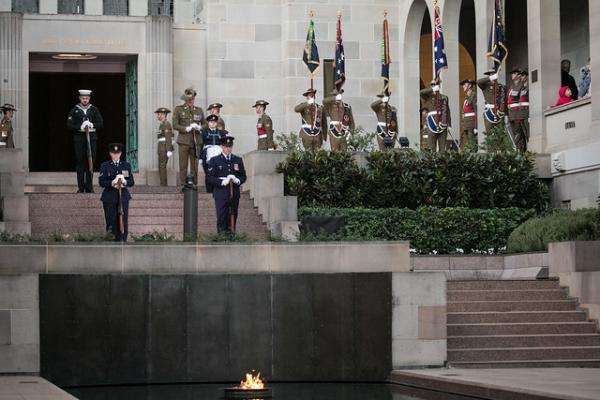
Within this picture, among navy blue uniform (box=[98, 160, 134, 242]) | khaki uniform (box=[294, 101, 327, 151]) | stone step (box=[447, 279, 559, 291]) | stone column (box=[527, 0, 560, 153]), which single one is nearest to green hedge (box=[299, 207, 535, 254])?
navy blue uniform (box=[98, 160, 134, 242])

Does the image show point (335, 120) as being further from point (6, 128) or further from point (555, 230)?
point (555, 230)

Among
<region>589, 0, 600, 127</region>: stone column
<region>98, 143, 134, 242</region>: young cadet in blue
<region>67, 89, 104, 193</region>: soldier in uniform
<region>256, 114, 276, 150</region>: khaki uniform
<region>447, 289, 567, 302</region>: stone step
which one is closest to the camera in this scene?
<region>447, 289, 567, 302</region>: stone step

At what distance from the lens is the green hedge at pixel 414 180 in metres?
30.4

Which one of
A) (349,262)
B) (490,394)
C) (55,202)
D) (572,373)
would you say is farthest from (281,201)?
(490,394)

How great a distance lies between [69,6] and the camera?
48094 millimetres

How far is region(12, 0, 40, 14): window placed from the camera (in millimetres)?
43625

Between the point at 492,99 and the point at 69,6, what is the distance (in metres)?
18.0

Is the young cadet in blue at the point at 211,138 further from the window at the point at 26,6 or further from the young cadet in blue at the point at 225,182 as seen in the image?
the window at the point at 26,6

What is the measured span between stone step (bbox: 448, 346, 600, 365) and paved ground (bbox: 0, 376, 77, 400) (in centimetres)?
575

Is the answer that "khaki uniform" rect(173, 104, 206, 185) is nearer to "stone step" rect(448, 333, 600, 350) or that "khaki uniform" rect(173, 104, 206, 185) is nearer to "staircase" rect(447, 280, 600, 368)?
"staircase" rect(447, 280, 600, 368)

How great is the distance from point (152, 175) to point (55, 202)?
36.0 ft

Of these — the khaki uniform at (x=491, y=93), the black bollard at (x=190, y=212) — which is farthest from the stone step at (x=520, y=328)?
the khaki uniform at (x=491, y=93)

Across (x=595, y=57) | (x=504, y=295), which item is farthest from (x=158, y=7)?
(x=504, y=295)

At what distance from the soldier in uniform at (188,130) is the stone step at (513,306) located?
1091 cm
